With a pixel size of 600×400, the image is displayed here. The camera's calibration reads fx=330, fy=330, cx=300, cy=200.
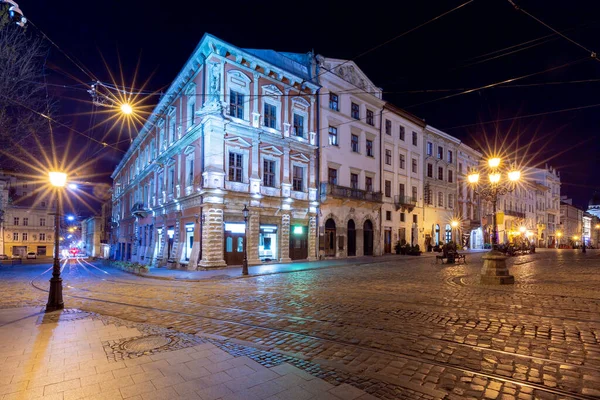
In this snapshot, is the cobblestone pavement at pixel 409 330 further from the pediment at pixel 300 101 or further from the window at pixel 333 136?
the window at pixel 333 136

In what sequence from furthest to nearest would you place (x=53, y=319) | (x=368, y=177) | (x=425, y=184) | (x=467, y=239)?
(x=467, y=239)
(x=425, y=184)
(x=368, y=177)
(x=53, y=319)

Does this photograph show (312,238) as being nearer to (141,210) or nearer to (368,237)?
(368,237)

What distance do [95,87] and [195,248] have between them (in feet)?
34.4

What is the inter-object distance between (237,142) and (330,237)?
11732mm

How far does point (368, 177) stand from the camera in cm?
3216

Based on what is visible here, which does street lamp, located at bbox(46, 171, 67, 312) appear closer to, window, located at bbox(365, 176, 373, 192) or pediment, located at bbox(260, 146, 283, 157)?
pediment, located at bbox(260, 146, 283, 157)


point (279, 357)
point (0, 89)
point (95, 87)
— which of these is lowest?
point (279, 357)

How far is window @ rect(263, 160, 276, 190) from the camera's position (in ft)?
77.9

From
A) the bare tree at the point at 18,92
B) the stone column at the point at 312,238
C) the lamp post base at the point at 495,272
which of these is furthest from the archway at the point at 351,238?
the bare tree at the point at 18,92

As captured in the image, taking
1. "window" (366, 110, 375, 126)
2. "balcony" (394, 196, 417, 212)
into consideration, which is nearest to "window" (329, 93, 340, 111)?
"window" (366, 110, 375, 126)

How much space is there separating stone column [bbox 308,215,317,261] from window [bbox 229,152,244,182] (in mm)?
7007

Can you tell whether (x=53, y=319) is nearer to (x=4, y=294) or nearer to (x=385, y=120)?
(x=4, y=294)

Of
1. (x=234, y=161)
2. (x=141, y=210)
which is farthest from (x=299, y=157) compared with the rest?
(x=141, y=210)

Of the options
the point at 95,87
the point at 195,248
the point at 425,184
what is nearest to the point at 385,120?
the point at 425,184
